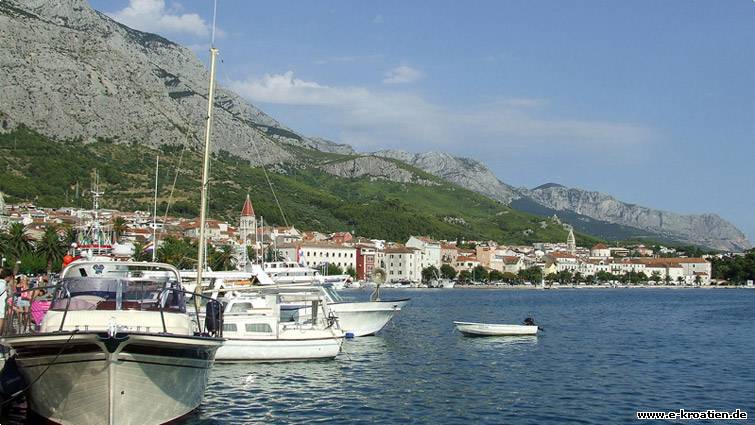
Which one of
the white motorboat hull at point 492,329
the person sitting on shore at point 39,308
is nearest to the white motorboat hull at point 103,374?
the person sitting on shore at point 39,308

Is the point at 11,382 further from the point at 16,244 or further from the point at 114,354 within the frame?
the point at 16,244

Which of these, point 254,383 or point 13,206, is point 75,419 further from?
point 13,206

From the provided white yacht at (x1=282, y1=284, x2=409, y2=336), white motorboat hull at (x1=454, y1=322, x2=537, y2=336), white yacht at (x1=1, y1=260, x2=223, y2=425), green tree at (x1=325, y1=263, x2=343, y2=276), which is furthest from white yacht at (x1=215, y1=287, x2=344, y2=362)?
green tree at (x1=325, y1=263, x2=343, y2=276)

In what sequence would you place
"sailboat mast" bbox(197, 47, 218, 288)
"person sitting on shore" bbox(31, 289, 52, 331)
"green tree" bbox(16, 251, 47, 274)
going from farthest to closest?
"green tree" bbox(16, 251, 47, 274)
"sailboat mast" bbox(197, 47, 218, 288)
"person sitting on shore" bbox(31, 289, 52, 331)

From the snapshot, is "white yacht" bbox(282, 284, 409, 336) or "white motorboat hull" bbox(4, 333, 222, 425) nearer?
"white motorboat hull" bbox(4, 333, 222, 425)

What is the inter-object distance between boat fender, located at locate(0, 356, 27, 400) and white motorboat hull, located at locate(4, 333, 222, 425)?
60cm

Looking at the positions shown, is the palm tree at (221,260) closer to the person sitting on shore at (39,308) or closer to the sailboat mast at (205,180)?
the sailboat mast at (205,180)

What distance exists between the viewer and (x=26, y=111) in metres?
190

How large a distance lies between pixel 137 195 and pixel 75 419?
176801 mm

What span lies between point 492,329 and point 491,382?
20.1 m

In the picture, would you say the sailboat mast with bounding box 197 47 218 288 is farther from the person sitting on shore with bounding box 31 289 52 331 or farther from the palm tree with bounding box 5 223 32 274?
the palm tree with bounding box 5 223 32 274

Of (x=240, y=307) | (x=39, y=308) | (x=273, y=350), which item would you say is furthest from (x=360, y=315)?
(x=39, y=308)

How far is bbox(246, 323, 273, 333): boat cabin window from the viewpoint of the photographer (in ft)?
118

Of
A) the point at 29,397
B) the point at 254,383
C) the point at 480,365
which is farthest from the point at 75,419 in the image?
the point at 480,365
